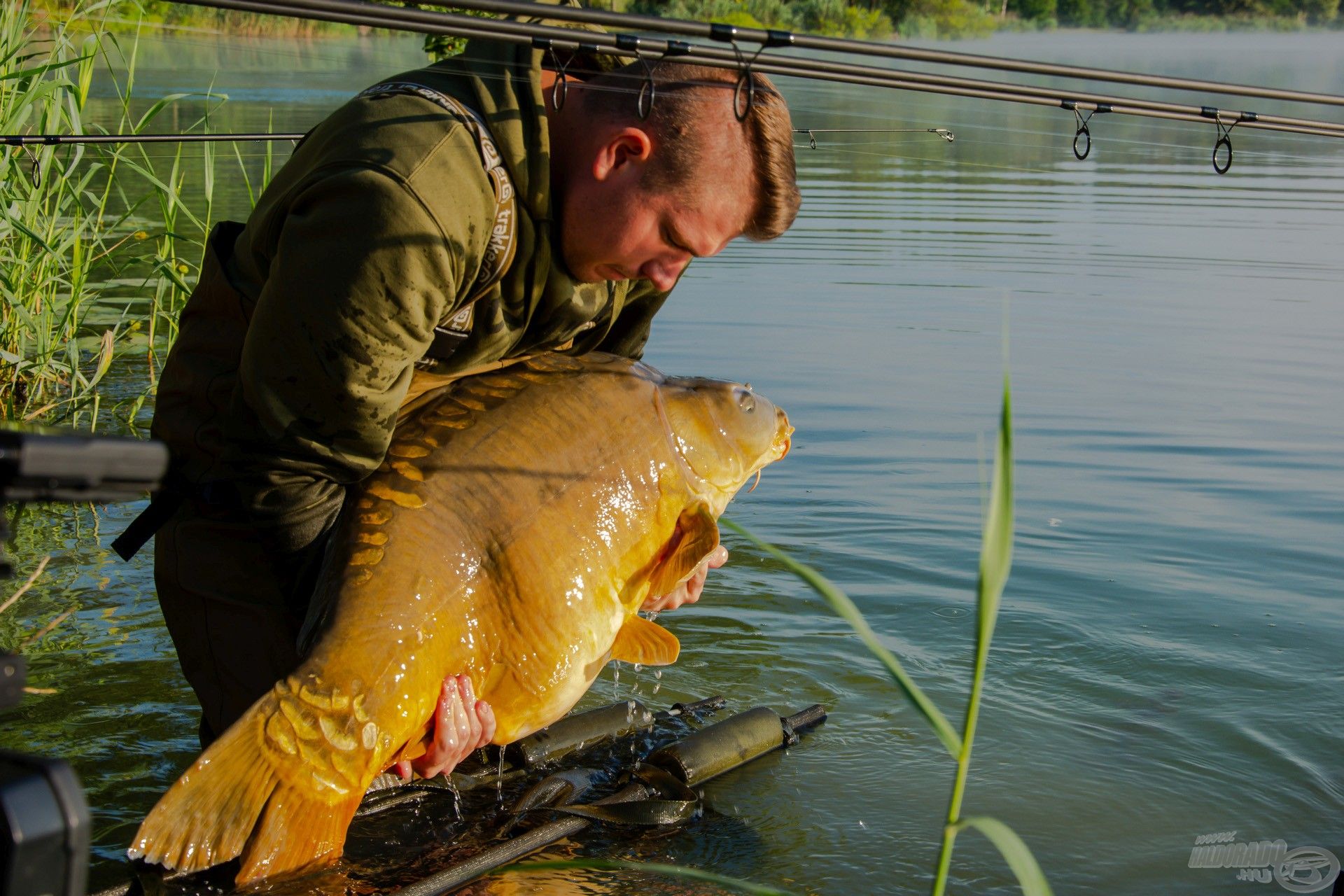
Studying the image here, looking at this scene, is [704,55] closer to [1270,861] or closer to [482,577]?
[482,577]

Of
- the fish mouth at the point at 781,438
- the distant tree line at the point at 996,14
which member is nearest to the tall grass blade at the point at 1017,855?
the fish mouth at the point at 781,438

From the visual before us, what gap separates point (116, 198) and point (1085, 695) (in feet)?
34.4

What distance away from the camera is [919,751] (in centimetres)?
393

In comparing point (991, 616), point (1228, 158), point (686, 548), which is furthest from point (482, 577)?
point (1228, 158)

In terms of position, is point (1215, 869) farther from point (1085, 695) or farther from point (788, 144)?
point (788, 144)

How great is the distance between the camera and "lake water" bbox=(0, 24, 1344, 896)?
140 inches

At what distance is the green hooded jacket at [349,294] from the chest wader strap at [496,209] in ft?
0.07

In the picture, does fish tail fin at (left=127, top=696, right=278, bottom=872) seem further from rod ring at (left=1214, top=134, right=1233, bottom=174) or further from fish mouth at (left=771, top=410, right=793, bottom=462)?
rod ring at (left=1214, top=134, right=1233, bottom=174)

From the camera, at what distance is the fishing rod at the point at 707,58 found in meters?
2.22

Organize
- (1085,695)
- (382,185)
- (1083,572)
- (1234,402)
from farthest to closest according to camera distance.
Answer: (1234,402), (1083,572), (1085,695), (382,185)

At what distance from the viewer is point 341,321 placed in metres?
2.44

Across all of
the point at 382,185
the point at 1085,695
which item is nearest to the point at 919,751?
the point at 1085,695

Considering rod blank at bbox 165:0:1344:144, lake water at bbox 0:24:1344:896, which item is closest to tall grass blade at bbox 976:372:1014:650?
lake water at bbox 0:24:1344:896

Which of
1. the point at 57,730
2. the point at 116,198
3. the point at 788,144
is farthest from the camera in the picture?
the point at 116,198
